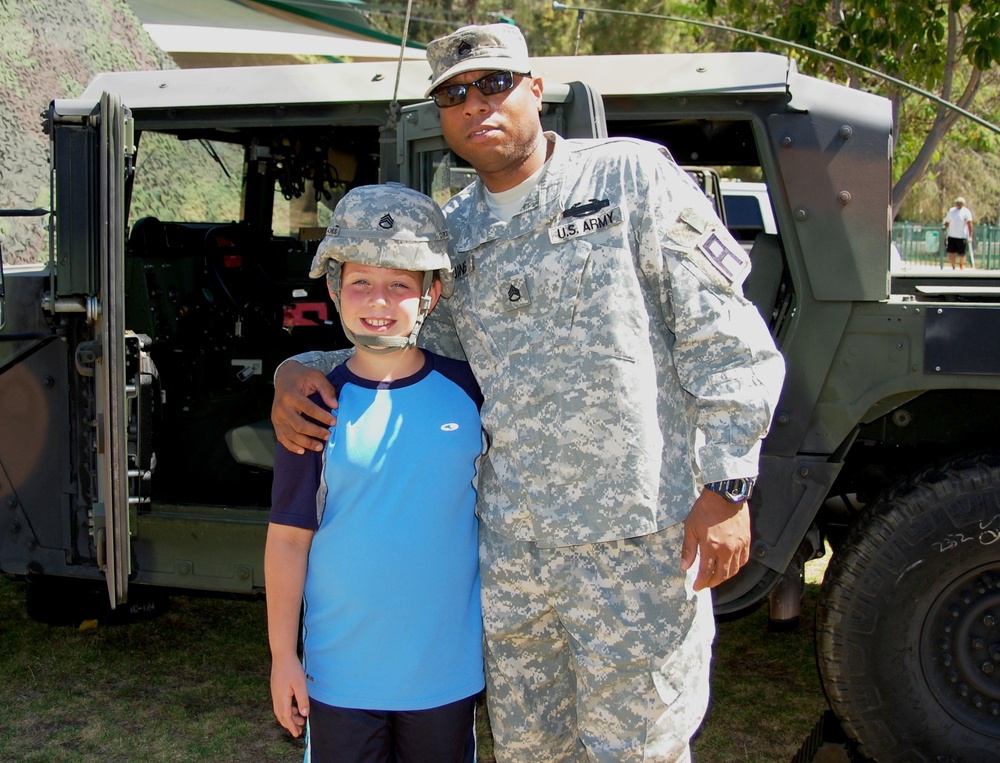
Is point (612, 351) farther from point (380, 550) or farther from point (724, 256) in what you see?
point (380, 550)

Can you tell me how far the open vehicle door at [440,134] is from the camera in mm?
2582

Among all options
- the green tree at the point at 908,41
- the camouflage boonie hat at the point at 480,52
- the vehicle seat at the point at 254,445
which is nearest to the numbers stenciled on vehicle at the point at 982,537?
the camouflage boonie hat at the point at 480,52

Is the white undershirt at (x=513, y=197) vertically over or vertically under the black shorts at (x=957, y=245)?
over

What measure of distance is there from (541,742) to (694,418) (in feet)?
2.31

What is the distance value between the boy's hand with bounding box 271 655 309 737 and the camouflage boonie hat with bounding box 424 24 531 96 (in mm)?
1090

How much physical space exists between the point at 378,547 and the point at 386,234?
1.83 feet

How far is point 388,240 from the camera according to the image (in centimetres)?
193

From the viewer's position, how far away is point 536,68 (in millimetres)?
2910

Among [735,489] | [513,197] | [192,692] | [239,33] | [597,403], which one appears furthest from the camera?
[239,33]

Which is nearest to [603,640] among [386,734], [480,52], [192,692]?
[386,734]

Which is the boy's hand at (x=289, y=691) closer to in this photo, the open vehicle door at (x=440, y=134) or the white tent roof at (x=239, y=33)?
the open vehicle door at (x=440, y=134)

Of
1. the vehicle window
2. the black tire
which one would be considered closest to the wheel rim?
the black tire

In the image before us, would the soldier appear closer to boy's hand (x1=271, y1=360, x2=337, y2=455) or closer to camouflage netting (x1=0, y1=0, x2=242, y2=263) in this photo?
boy's hand (x1=271, y1=360, x2=337, y2=455)

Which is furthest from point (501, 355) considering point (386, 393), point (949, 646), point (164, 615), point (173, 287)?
point (164, 615)
